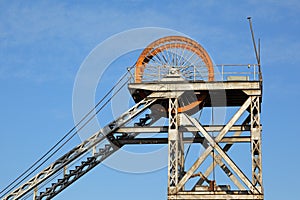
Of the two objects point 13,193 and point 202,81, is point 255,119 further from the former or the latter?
point 13,193

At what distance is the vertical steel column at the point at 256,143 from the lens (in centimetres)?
4256

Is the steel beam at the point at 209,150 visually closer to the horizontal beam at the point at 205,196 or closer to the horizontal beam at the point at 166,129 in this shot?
the horizontal beam at the point at 205,196

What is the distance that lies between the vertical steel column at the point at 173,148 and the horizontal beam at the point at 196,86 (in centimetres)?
91

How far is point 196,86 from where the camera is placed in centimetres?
4525

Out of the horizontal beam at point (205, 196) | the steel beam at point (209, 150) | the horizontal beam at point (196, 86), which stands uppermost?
the horizontal beam at point (196, 86)

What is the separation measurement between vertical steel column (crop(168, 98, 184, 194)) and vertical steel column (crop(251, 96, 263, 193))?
4755 millimetres

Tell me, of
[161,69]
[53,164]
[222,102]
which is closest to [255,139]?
[222,102]

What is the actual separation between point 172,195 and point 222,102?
25.7 feet

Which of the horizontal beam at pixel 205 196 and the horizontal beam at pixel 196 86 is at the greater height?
the horizontal beam at pixel 196 86

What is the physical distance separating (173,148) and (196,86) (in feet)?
14.5

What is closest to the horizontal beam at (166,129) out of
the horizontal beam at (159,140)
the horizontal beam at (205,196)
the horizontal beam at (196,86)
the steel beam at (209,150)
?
→ the horizontal beam at (159,140)

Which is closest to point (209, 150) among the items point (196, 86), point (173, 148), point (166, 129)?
point (173, 148)

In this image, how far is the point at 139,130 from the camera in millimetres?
46562

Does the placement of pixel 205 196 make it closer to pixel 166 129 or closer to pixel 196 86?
pixel 166 129
